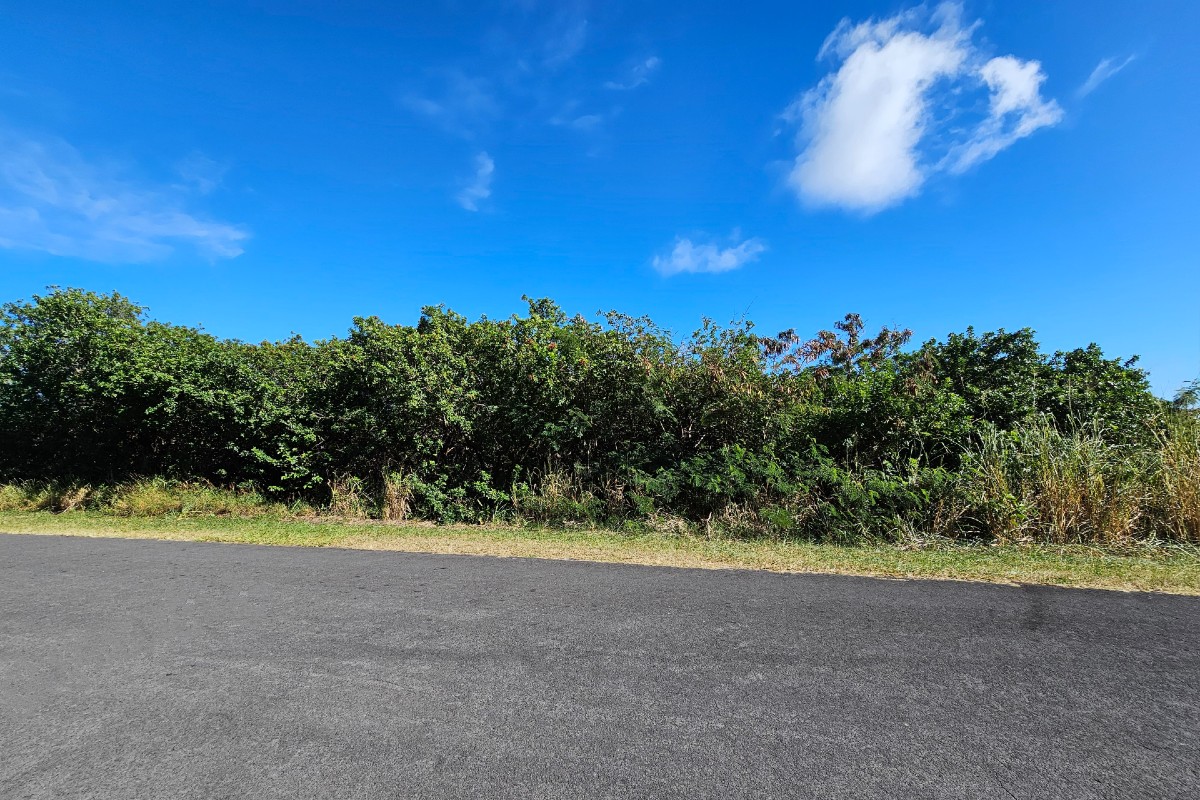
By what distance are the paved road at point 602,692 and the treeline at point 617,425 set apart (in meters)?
3.90

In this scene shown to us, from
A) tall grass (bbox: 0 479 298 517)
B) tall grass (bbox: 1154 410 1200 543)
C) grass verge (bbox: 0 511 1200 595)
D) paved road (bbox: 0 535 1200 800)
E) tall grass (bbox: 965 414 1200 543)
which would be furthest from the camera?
tall grass (bbox: 0 479 298 517)

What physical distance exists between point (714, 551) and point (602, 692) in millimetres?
4621

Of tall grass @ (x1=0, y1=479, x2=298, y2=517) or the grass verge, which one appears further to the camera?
tall grass @ (x1=0, y1=479, x2=298, y2=517)

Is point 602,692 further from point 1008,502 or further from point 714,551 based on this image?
point 1008,502

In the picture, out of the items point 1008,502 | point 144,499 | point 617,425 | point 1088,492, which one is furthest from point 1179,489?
point 144,499

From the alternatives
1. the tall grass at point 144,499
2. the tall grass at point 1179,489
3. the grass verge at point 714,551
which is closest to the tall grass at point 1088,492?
the tall grass at point 1179,489

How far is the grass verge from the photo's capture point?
6.08m

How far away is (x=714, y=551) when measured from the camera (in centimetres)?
777

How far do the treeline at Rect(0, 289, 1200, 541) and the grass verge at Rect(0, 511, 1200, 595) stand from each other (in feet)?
2.68

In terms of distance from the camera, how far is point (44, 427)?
15.4 m

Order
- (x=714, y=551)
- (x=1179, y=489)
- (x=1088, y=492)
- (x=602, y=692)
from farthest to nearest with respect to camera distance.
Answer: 1. (x=1088, y=492)
2. (x=1179, y=489)
3. (x=714, y=551)
4. (x=602, y=692)

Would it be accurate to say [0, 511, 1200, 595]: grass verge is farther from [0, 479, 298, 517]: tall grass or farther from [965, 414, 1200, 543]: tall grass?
[0, 479, 298, 517]: tall grass

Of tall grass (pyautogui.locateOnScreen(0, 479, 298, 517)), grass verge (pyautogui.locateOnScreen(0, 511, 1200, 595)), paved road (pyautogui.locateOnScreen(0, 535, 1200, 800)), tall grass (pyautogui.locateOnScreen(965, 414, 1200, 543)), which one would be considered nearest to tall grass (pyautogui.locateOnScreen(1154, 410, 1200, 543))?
tall grass (pyautogui.locateOnScreen(965, 414, 1200, 543))

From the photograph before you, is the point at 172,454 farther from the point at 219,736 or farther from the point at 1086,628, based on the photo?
the point at 1086,628
